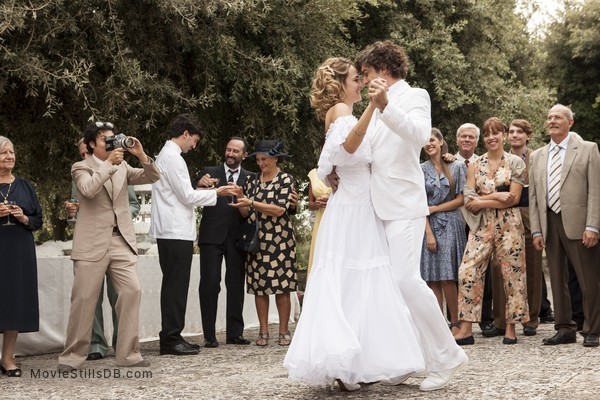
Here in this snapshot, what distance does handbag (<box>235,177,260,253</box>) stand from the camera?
33.2 feet

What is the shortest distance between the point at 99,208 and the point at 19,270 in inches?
32.9

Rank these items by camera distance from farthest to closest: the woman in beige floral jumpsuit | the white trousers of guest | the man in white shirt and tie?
1. the man in white shirt and tie
2. the woman in beige floral jumpsuit
3. the white trousers of guest

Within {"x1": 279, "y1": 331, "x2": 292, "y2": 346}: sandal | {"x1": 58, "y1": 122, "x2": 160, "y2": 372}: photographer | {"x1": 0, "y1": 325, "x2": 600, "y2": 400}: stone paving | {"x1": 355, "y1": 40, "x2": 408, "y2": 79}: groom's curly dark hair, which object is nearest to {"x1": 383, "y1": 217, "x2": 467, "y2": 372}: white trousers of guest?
{"x1": 0, "y1": 325, "x2": 600, "y2": 400}: stone paving

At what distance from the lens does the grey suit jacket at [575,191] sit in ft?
29.4

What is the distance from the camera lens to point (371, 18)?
53.9 ft

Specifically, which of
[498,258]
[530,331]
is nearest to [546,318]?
[530,331]

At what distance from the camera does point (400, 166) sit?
6.38m

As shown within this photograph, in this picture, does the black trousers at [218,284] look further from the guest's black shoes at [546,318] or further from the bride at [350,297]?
the bride at [350,297]

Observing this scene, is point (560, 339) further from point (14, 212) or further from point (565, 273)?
point (14, 212)

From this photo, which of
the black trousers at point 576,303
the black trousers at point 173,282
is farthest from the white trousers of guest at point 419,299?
the black trousers at point 576,303

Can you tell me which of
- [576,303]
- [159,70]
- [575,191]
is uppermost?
[159,70]

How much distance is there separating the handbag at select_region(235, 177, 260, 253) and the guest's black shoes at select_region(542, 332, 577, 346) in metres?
3.08

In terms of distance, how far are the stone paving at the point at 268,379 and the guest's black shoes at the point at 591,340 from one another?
91 mm

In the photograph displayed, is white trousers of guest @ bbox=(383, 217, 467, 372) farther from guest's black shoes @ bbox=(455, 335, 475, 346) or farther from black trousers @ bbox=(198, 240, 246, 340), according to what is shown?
black trousers @ bbox=(198, 240, 246, 340)
